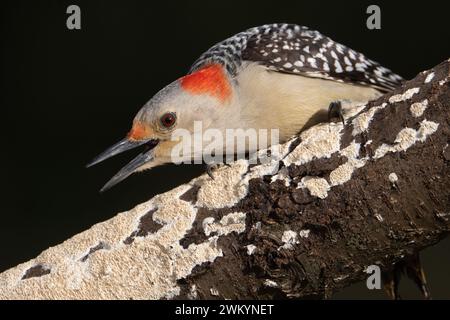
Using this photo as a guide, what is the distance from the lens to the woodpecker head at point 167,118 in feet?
11.0

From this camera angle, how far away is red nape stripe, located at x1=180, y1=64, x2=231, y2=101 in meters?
3.47

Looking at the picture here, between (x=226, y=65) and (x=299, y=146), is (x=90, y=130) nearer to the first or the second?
(x=226, y=65)

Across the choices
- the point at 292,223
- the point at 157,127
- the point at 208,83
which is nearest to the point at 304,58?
the point at 208,83

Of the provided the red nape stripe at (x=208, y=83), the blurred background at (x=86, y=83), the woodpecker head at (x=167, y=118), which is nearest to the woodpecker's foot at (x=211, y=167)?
the woodpecker head at (x=167, y=118)

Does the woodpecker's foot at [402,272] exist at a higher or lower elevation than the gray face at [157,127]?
lower

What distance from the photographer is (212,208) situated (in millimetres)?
2533

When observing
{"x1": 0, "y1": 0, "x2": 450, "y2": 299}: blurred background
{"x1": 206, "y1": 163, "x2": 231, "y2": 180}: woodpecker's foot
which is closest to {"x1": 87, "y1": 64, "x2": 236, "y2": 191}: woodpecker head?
{"x1": 206, "y1": 163, "x2": 231, "y2": 180}: woodpecker's foot

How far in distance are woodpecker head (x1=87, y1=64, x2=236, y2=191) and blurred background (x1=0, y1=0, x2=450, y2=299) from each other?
2.56 metres

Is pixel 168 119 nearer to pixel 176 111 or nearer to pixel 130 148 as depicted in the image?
pixel 176 111

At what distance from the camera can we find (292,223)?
235cm

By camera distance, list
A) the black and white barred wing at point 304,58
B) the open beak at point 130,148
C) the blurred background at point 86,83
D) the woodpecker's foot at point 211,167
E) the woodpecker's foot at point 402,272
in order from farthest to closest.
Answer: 1. the blurred background at point 86,83
2. the black and white barred wing at point 304,58
3. the open beak at point 130,148
4. the woodpecker's foot at point 402,272
5. the woodpecker's foot at point 211,167

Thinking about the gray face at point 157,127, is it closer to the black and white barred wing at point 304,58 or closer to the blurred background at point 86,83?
the black and white barred wing at point 304,58

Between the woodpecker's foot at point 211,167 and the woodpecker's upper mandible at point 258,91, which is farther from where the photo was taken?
the woodpecker's upper mandible at point 258,91

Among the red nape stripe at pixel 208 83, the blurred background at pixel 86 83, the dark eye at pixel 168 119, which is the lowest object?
the blurred background at pixel 86 83
